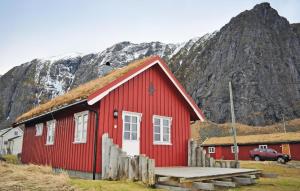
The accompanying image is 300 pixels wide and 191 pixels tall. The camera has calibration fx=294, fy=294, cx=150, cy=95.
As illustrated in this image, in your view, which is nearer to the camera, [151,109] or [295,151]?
[151,109]

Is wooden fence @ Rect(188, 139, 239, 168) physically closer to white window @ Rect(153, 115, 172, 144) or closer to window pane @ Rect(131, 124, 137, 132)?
white window @ Rect(153, 115, 172, 144)

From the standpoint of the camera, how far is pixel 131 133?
14.6m

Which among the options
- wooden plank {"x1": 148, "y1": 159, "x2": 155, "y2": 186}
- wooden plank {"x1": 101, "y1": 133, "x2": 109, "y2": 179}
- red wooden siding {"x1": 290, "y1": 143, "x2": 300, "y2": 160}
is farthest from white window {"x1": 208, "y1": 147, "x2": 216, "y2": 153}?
wooden plank {"x1": 148, "y1": 159, "x2": 155, "y2": 186}

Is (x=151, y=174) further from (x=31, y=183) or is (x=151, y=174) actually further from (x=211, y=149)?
(x=211, y=149)

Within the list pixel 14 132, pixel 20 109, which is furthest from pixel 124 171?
pixel 20 109

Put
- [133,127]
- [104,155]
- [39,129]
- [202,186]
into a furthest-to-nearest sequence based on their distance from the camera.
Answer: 1. [39,129]
2. [133,127]
3. [104,155]
4. [202,186]

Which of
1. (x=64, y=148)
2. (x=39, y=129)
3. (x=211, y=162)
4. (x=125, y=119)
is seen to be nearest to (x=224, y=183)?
(x=211, y=162)

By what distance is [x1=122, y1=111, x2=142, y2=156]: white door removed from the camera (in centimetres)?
1430

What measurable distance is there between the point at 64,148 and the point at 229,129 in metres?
53.7

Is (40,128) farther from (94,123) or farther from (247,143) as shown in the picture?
(247,143)

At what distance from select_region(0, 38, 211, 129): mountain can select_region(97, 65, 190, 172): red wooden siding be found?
12754 centimetres

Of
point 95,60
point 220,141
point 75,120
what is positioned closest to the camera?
point 75,120

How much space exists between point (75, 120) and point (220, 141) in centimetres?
Result: 3550

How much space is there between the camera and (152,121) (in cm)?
1558
